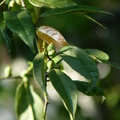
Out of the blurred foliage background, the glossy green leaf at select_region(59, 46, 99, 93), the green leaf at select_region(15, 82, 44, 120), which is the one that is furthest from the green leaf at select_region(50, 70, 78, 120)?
the blurred foliage background

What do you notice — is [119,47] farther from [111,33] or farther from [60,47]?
[60,47]

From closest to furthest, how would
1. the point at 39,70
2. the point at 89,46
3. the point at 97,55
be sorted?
the point at 39,70
the point at 97,55
the point at 89,46

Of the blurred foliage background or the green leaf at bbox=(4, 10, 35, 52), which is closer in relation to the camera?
the green leaf at bbox=(4, 10, 35, 52)

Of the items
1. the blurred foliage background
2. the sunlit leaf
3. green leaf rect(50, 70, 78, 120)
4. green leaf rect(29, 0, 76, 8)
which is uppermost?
green leaf rect(29, 0, 76, 8)

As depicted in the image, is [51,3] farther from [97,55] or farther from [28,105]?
[28,105]

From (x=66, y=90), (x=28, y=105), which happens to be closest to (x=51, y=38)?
(x=66, y=90)

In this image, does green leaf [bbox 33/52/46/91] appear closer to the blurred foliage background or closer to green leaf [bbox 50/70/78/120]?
green leaf [bbox 50/70/78/120]
